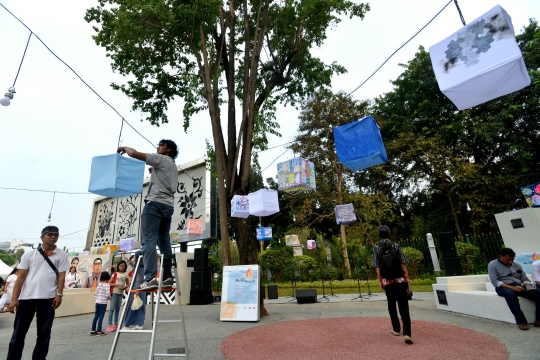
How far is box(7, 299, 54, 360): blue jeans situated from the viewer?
10.9 ft

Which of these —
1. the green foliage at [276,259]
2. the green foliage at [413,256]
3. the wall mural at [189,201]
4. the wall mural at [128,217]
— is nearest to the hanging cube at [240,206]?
the wall mural at [189,201]

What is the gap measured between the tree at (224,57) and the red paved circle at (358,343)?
282 centimetres

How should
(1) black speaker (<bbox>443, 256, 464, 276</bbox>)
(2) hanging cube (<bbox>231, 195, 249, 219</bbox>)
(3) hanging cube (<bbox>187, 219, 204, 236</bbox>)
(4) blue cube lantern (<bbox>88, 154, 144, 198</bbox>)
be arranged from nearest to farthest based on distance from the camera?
(4) blue cube lantern (<bbox>88, 154, 144, 198</bbox>), (1) black speaker (<bbox>443, 256, 464, 276</bbox>), (2) hanging cube (<bbox>231, 195, 249, 219</bbox>), (3) hanging cube (<bbox>187, 219, 204, 236</bbox>)

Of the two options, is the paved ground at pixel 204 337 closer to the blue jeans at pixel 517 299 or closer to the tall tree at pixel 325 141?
the blue jeans at pixel 517 299

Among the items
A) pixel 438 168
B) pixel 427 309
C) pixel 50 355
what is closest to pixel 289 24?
pixel 427 309

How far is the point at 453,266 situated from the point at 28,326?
29.1 ft

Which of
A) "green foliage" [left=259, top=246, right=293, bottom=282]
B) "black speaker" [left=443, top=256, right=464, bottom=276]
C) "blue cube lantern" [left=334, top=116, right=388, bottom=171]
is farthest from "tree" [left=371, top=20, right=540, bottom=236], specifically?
"blue cube lantern" [left=334, top=116, right=388, bottom=171]

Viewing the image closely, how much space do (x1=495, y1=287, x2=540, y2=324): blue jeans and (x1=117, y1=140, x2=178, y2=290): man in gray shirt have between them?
5866 millimetres

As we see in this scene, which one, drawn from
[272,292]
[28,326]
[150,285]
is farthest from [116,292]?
[272,292]

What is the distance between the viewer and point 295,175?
9258 millimetres

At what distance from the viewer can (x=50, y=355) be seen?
467 centimetres

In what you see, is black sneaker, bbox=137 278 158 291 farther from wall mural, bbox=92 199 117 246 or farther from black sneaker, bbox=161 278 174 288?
wall mural, bbox=92 199 117 246

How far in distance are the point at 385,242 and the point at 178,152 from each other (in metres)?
3.47

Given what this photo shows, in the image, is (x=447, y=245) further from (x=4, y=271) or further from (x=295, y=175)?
(x=4, y=271)
